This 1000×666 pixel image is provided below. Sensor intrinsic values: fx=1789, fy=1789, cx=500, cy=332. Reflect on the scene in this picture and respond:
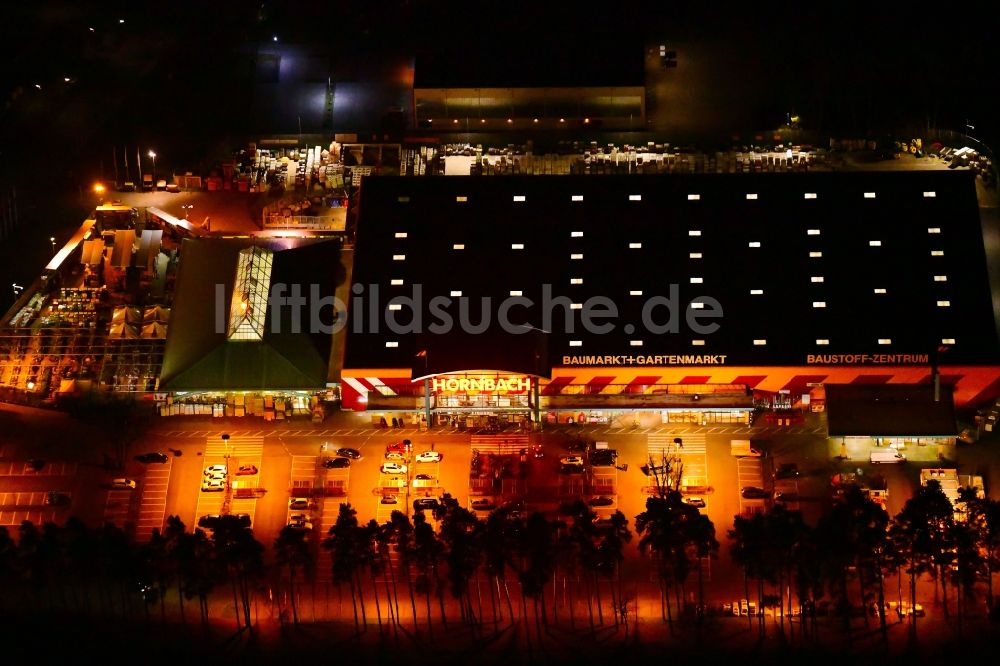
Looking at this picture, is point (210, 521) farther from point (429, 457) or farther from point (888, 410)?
point (888, 410)

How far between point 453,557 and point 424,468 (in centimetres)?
1993

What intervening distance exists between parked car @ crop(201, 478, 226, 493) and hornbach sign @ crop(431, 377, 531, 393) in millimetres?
24852

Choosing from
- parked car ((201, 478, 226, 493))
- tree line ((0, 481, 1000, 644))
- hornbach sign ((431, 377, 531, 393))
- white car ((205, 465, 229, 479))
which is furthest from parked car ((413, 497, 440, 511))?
white car ((205, 465, 229, 479))

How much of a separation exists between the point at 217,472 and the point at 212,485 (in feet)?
5.50

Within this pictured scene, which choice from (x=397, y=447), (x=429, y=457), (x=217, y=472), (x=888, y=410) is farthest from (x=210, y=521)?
(x=888, y=410)

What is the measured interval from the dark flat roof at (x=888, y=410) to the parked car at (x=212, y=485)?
6487cm

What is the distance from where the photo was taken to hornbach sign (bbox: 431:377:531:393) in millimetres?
193375

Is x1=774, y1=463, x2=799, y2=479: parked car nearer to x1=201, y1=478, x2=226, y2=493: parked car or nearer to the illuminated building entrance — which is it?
the illuminated building entrance

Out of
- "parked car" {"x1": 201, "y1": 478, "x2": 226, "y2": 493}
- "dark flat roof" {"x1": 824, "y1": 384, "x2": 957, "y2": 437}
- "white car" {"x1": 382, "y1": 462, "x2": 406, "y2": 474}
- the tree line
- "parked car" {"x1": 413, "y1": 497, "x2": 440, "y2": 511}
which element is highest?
"dark flat roof" {"x1": 824, "y1": 384, "x2": 957, "y2": 437}

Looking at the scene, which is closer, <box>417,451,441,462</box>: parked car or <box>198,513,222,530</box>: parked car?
<box>198,513,222,530</box>: parked car

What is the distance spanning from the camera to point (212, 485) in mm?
188750

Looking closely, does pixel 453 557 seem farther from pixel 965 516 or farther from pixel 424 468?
pixel 965 516

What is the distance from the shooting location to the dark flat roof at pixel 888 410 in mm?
190750

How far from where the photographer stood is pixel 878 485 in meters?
188
